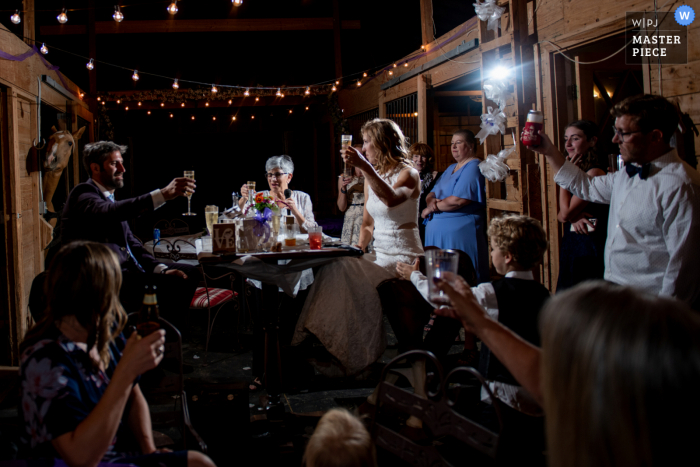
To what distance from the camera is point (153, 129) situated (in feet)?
35.4

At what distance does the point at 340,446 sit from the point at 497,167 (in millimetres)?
3465

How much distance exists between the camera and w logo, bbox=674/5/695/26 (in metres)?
2.76

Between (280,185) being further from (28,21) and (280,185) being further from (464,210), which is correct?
(28,21)

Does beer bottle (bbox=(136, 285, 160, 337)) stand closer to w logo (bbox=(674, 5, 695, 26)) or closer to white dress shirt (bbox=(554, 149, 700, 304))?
white dress shirt (bbox=(554, 149, 700, 304))

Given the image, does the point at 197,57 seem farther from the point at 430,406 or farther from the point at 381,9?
the point at 430,406

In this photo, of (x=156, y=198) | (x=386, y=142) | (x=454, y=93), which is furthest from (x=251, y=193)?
(x=454, y=93)

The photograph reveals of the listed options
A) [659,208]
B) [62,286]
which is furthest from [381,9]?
[62,286]

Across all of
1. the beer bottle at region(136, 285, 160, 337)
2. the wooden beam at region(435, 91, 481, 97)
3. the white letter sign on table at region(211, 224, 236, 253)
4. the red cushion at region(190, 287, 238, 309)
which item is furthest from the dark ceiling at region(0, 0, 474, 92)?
the beer bottle at region(136, 285, 160, 337)

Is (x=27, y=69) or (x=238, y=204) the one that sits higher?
(x=27, y=69)

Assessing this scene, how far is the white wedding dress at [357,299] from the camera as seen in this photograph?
3004 millimetres

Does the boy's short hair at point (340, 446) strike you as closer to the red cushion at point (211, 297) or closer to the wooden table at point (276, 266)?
the wooden table at point (276, 266)

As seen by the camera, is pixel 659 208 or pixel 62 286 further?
pixel 659 208

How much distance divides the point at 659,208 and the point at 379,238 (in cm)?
152

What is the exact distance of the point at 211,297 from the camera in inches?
166
